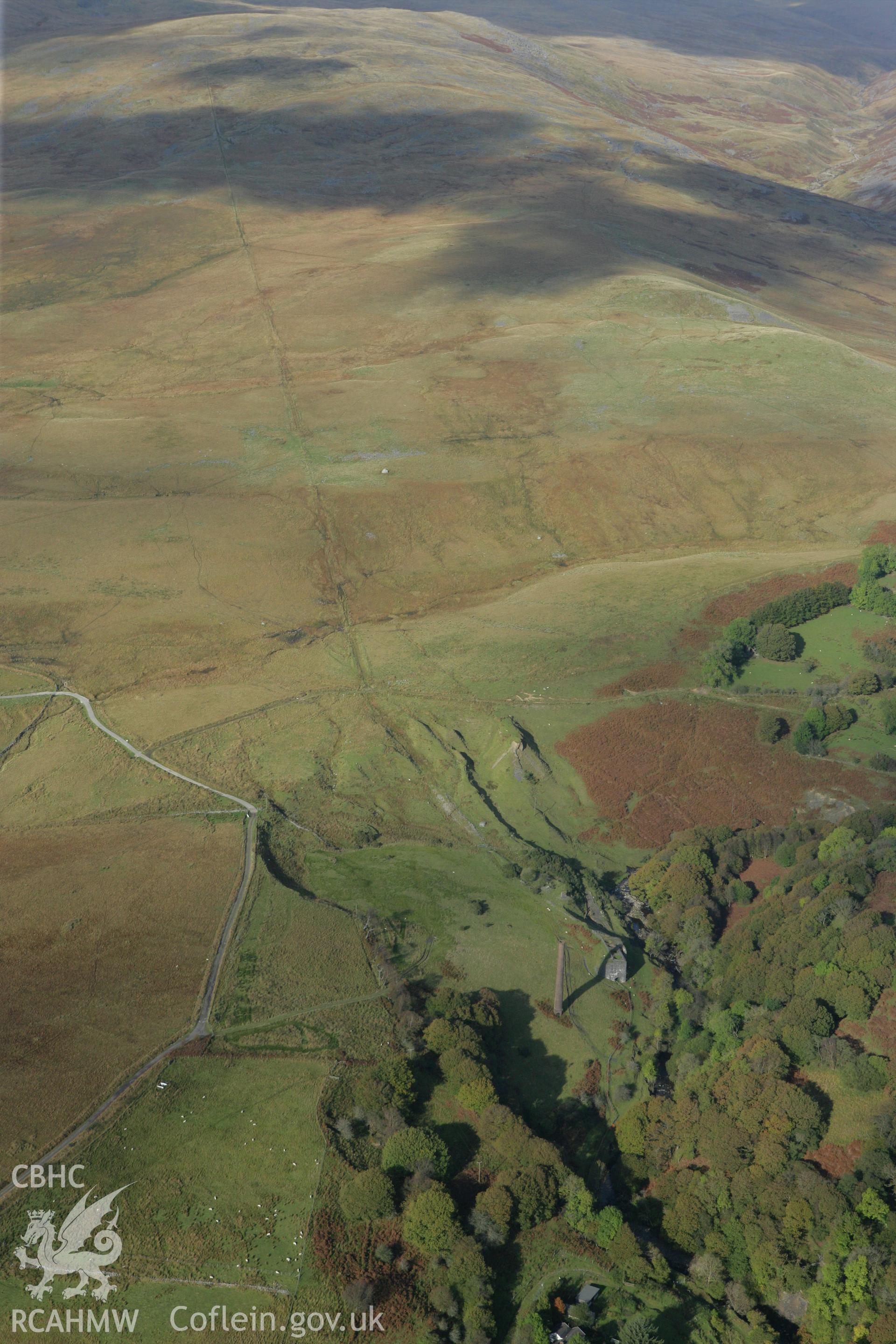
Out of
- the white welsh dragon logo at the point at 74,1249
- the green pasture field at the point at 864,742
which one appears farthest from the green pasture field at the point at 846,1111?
the white welsh dragon logo at the point at 74,1249

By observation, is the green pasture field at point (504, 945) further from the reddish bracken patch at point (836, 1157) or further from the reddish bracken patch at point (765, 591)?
the reddish bracken patch at point (765, 591)

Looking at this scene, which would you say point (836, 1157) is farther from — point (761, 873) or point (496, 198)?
point (496, 198)

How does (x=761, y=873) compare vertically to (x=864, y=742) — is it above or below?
below

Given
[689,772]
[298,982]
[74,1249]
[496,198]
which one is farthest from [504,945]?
[496,198]

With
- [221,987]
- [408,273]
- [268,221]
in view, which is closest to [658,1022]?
[221,987]

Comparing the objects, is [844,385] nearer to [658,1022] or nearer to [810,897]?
[810,897]

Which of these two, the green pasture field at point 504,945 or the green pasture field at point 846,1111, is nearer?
the green pasture field at point 846,1111

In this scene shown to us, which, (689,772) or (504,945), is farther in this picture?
(689,772)
